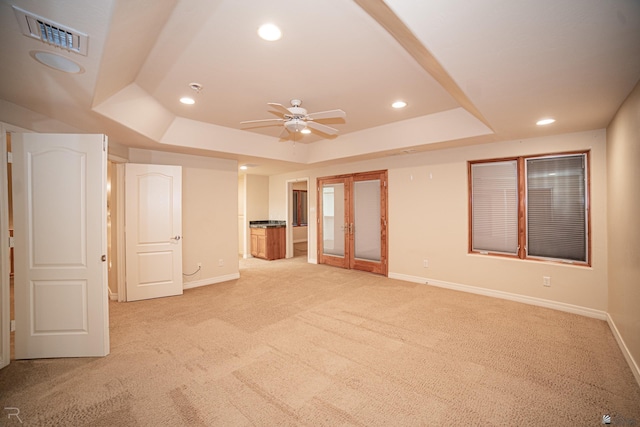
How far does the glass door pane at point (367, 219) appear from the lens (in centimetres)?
612

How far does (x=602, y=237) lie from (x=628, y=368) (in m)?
1.85

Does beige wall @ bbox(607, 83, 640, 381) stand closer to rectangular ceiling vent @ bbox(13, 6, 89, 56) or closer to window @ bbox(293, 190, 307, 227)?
rectangular ceiling vent @ bbox(13, 6, 89, 56)

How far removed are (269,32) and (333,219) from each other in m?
→ 5.04

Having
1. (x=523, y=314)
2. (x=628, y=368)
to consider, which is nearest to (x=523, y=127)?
(x=523, y=314)

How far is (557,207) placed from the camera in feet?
13.5

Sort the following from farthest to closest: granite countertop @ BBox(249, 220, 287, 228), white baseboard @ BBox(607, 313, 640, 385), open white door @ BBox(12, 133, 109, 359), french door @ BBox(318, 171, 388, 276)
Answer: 1. granite countertop @ BBox(249, 220, 287, 228)
2. french door @ BBox(318, 171, 388, 276)
3. open white door @ BBox(12, 133, 109, 359)
4. white baseboard @ BBox(607, 313, 640, 385)

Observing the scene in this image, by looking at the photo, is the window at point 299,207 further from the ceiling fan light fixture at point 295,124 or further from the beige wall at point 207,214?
the ceiling fan light fixture at point 295,124

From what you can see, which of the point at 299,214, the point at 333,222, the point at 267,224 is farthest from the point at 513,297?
the point at 299,214

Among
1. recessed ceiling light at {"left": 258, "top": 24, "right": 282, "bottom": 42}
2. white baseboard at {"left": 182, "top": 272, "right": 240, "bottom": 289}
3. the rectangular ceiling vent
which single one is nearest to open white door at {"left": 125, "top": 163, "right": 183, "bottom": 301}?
white baseboard at {"left": 182, "top": 272, "right": 240, "bottom": 289}

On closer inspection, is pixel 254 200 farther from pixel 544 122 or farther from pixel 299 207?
pixel 544 122

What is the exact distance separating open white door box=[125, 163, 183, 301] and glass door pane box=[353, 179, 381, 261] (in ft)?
11.8

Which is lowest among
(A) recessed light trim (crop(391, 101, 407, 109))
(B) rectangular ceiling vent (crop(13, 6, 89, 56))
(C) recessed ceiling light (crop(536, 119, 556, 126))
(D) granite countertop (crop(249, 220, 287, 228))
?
(D) granite countertop (crop(249, 220, 287, 228))

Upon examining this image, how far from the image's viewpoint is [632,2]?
1424 mm

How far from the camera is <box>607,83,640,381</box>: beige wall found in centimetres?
248
